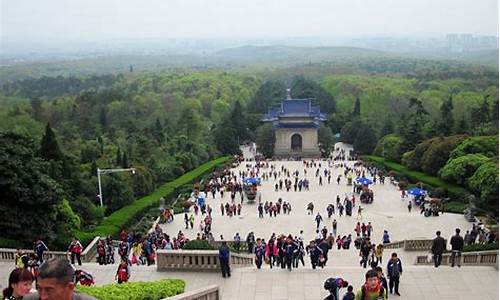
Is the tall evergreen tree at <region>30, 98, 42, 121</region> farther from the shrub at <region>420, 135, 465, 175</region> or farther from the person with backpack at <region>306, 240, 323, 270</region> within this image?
the person with backpack at <region>306, 240, 323, 270</region>

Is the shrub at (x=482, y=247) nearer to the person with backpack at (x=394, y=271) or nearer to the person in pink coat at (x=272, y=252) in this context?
the person with backpack at (x=394, y=271)

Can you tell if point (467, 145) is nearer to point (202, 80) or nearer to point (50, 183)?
point (50, 183)

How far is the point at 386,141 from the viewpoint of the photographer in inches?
2062

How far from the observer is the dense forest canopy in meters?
26.6

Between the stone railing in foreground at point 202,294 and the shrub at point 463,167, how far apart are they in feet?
80.4

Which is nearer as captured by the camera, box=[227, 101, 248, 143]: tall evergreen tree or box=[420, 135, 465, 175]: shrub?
box=[420, 135, 465, 175]: shrub

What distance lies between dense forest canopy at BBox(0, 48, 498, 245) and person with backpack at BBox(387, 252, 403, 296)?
12.2m

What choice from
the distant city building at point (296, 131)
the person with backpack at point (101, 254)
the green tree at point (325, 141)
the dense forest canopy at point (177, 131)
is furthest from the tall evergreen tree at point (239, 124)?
the person with backpack at point (101, 254)

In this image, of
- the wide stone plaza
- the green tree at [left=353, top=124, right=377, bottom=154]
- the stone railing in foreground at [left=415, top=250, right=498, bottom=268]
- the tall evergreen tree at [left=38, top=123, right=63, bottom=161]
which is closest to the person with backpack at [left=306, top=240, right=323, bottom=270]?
the wide stone plaza

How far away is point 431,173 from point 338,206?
39.1 ft

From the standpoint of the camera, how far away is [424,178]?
39125 mm

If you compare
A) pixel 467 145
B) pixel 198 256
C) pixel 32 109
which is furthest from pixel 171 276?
pixel 32 109

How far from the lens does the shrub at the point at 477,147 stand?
35.9 meters

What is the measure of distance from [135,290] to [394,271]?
18.0 feet
